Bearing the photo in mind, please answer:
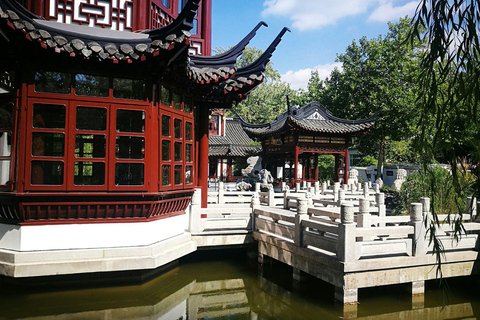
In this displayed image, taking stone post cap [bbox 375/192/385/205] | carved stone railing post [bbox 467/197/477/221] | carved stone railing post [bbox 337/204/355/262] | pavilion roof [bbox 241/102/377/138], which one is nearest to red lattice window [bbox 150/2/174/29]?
carved stone railing post [bbox 337/204/355/262]

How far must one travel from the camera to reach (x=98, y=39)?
5805 millimetres

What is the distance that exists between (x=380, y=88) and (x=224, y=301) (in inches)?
848

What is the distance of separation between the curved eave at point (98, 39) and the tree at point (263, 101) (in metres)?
28.9

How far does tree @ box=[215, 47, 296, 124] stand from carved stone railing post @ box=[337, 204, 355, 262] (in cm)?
2960

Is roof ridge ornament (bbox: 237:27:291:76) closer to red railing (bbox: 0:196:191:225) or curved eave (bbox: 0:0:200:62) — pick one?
curved eave (bbox: 0:0:200:62)

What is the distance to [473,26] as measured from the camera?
296cm

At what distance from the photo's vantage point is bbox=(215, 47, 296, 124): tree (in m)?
36.0

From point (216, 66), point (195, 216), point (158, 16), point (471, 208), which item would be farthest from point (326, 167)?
point (471, 208)

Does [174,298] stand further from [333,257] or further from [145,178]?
[333,257]

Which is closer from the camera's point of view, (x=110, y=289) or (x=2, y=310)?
(x=2, y=310)

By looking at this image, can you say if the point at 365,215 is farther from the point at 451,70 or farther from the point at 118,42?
the point at 118,42

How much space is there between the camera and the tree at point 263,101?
36031 millimetres

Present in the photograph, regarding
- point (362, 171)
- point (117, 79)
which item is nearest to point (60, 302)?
point (117, 79)

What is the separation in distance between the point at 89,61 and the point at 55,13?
1257mm
